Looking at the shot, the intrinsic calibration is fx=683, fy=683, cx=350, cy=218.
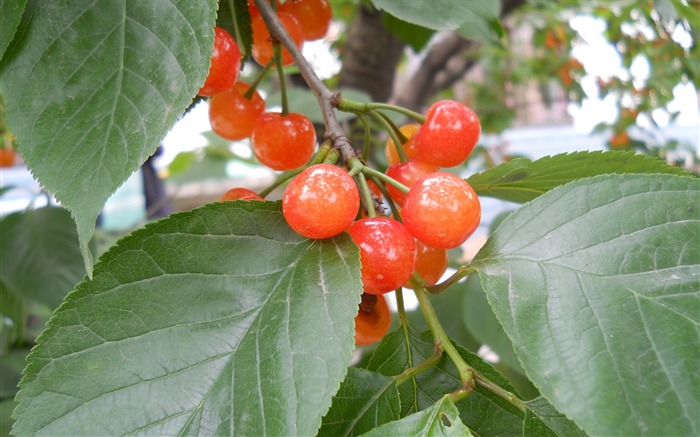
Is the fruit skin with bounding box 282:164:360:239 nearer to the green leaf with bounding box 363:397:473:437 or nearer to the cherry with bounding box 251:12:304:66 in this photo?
the green leaf with bounding box 363:397:473:437

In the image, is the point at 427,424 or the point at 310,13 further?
the point at 310,13

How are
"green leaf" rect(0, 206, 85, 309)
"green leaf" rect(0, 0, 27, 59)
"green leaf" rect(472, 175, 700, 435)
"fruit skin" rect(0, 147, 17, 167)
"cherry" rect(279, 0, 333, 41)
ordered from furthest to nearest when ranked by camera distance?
"fruit skin" rect(0, 147, 17, 167) → "green leaf" rect(0, 206, 85, 309) → "cherry" rect(279, 0, 333, 41) → "green leaf" rect(0, 0, 27, 59) → "green leaf" rect(472, 175, 700, 435)

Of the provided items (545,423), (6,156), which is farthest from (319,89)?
(6,156)

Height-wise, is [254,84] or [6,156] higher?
[6,156]

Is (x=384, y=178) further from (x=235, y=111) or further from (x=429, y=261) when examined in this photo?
(x=235, y=111)

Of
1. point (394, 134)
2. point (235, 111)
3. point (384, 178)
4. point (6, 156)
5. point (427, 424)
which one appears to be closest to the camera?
point (427, 424)

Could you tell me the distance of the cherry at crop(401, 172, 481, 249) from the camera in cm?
62

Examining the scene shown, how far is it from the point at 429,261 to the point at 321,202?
8.0 inches

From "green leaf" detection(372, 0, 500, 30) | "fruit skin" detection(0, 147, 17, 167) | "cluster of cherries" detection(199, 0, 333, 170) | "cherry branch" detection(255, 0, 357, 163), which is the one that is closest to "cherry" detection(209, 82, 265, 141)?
"cluster of cherries" detection(199, 0, 333, 170)

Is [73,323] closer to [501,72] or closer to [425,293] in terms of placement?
[425,293]

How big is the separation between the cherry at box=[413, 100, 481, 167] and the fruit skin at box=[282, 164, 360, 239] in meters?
0.16

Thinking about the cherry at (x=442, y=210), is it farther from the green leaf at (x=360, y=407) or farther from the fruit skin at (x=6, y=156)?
the fruit skin at (x=6, y=156)

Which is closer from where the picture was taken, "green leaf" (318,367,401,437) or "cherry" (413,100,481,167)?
"green leaf" (318,367,401,437)

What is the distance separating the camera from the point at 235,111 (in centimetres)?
88
